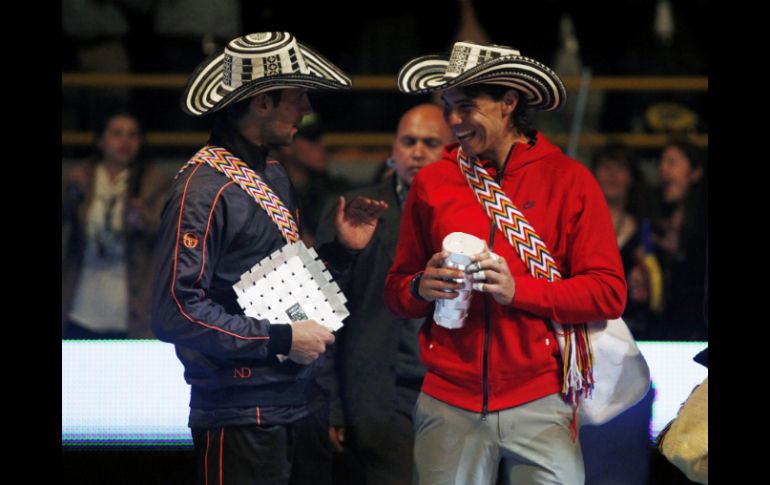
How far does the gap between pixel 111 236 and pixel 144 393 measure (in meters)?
1.81

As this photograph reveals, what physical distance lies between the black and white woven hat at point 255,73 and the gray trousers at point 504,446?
46.2 inches

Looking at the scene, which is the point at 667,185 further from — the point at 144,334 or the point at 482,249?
the point at 482,249

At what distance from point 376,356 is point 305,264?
97cm

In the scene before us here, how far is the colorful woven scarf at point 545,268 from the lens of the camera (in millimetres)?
4074

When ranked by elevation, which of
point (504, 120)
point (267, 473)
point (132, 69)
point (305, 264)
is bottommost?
point (267, 473)

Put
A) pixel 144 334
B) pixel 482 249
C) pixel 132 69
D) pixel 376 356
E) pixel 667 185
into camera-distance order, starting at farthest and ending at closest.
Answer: pixel 132 69, pixel 667 185, pixel 144 334, pixel 376 356, pixel 482 249

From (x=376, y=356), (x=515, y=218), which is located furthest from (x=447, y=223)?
(x=376, y=356)

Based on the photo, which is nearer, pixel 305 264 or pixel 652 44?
pixel 305 264

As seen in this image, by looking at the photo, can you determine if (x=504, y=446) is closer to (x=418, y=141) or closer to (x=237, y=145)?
(x=237, y=145)

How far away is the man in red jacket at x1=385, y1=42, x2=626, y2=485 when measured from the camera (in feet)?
13.2

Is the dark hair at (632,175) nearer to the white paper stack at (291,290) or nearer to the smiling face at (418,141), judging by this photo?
the smiling face at (418,141)

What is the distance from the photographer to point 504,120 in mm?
4277

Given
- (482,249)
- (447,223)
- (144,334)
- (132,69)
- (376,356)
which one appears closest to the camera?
(482,249)

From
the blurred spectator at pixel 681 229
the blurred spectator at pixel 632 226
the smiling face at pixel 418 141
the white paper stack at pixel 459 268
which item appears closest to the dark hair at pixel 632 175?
the blurred spectator at pixel 632 226
